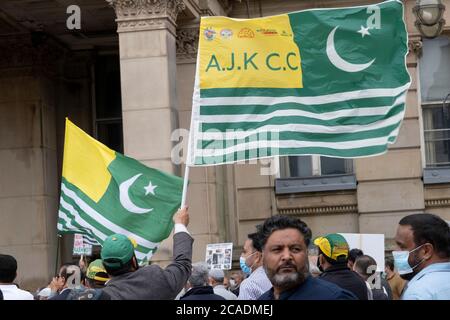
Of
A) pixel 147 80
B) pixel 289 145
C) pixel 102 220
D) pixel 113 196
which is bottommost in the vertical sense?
pixel 102 220

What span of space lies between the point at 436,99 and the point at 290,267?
1609cm

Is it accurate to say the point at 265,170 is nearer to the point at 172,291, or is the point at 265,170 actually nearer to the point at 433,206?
the point at 433,206

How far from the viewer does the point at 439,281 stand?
5.09 m

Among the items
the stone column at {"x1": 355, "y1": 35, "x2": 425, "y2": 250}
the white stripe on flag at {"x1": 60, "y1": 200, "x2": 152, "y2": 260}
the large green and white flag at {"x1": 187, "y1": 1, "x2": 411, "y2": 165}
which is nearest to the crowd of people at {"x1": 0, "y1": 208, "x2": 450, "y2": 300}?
the large green and white flag at {"x1": 187, "y1": 1, "x2": 411, "y2": 165}

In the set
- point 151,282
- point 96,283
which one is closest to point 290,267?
point 151,282

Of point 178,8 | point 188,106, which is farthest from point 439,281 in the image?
point 188,106

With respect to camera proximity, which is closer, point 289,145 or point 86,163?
point 289,145

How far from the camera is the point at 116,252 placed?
6.30 m

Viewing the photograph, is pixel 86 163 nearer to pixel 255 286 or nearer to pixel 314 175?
pixel 255 286

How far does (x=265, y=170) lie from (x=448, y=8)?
4748mm

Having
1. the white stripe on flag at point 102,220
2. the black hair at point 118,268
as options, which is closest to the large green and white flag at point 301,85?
the white stripe on flag at point 102,220

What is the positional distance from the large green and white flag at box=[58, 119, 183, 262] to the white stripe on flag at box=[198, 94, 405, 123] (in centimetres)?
139

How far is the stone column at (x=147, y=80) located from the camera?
51.4 feet

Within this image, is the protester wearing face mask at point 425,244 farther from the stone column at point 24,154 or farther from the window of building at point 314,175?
the stone column at point 24,154
